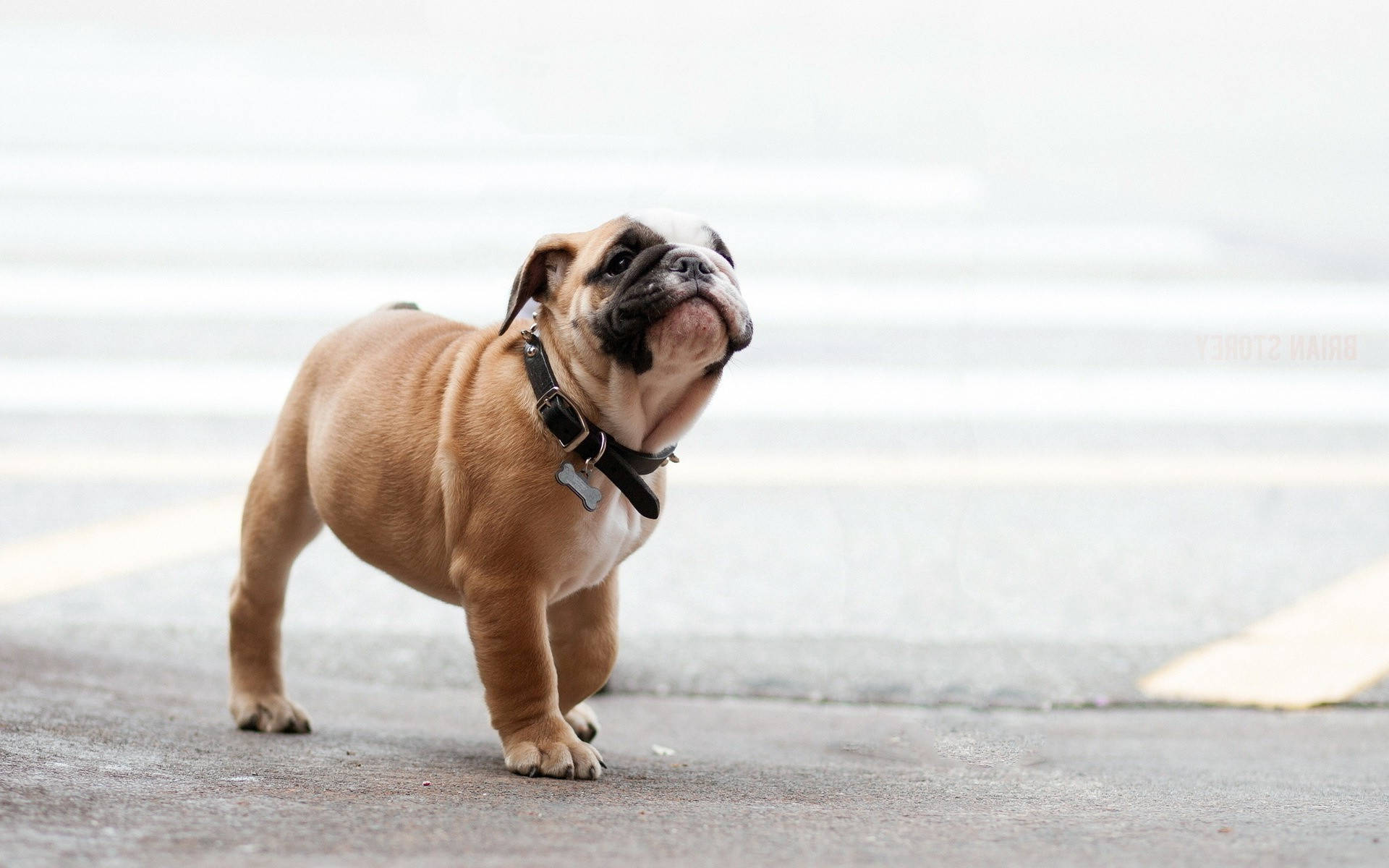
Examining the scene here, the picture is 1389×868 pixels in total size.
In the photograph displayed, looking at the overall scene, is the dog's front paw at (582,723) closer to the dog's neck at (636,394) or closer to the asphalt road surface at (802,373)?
the asphalt road surface at (802,373)

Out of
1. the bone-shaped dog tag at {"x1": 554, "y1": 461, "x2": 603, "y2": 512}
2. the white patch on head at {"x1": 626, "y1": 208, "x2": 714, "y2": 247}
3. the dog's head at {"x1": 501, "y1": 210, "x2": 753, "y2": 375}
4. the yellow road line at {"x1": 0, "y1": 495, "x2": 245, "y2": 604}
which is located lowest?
the yellow road line at {"x1": 0, "y1": 495, "x2": 245, "y2": 604}

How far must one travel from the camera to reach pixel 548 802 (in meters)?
1.42

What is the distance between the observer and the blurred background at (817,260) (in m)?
4.27

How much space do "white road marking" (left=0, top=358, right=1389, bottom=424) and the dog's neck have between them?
10.2 feet

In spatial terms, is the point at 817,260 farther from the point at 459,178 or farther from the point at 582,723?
the point at 582,723

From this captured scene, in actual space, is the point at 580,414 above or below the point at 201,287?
above

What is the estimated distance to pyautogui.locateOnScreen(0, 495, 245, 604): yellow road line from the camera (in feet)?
11.1

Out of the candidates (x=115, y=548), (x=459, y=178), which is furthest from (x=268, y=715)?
(x=459, y=178)

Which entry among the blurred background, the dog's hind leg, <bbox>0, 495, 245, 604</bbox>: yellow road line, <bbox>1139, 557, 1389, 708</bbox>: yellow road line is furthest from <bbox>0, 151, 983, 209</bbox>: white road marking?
the dog's hind leg

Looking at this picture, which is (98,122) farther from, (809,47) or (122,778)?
(122,778)

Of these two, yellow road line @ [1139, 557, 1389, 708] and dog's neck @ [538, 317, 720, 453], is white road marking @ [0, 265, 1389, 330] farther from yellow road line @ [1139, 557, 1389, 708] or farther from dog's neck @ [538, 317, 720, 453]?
dog's neck @ [538, 317, 720, 453]

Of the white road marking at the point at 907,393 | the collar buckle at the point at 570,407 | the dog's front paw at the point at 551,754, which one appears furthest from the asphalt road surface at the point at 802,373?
the collar buckle at the point at 570,407

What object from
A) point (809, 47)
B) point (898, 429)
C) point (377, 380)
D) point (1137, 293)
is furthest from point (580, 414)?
point (1137, 293)

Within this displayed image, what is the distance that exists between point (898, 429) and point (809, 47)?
1.41 meters
